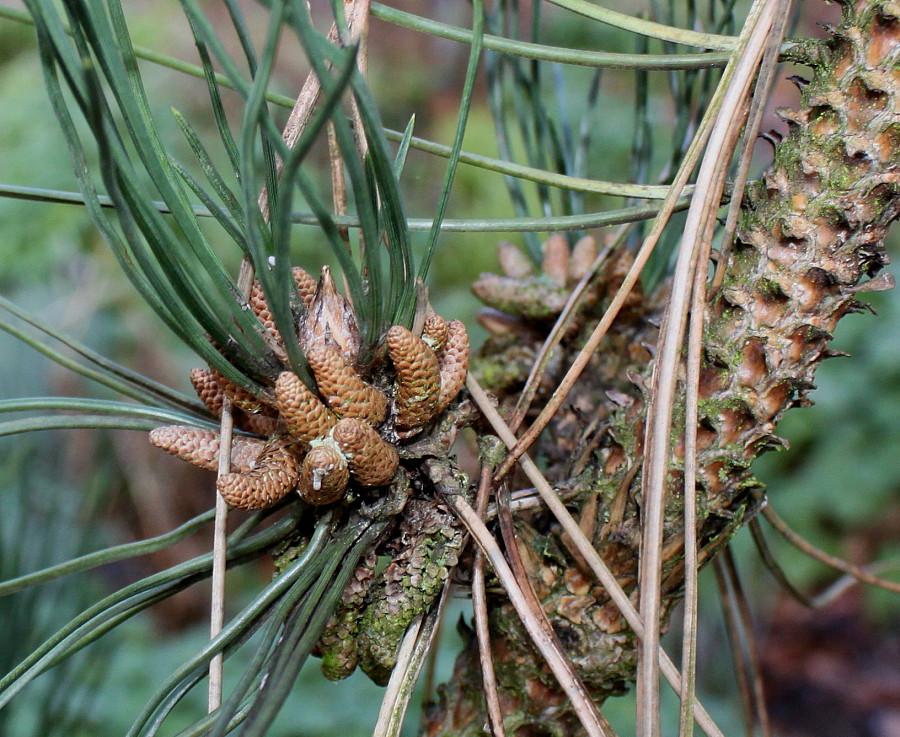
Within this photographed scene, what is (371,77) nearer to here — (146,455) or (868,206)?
(146,455)

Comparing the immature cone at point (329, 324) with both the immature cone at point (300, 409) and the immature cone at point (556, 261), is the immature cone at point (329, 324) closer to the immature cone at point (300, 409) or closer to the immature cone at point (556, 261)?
the immature cone at point (300, 409)

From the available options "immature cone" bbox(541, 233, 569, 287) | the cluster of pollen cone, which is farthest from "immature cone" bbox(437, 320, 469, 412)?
"immature cone" bbox(541, 233, 569, 287)

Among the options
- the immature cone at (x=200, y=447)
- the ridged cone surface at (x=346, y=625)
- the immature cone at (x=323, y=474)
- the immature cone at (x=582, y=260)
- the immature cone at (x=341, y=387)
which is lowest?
the ridged cone surface at (x=346, y=625)

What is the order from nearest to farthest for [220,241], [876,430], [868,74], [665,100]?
[868,74]
[876,430]
[220,241]
[665,100]

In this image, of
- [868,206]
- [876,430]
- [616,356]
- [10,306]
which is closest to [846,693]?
[876,430]

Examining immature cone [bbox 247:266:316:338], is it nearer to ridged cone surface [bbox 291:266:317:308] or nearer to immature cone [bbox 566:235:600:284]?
ridged cone surface [bbox 291:266:317:308]

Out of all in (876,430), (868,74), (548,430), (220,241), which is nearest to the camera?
(868,74)

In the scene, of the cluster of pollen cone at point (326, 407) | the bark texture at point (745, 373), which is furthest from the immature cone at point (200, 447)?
the bark texture at point (745, 373)
